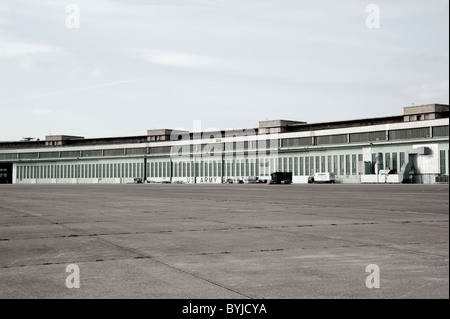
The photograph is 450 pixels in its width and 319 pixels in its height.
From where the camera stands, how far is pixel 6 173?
557 feet

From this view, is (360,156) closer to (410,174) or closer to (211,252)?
(410,174)

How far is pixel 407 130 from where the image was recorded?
3725 inches

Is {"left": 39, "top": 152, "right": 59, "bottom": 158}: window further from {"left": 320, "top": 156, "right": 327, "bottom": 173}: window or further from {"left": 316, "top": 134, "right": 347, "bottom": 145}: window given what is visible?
{"left": 320, "top": 156, "right": 327, "bottom": 173}: window

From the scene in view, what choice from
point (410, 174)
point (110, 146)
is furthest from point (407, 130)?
point (110, 146)

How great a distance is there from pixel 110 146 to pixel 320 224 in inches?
5438

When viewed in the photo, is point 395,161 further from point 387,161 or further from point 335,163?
point 335,163

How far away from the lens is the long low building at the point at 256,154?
3637 inches

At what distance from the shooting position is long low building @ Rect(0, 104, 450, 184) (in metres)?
92.4

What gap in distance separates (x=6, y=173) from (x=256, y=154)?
90687mm

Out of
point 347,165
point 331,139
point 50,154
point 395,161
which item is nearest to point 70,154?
point 50,154

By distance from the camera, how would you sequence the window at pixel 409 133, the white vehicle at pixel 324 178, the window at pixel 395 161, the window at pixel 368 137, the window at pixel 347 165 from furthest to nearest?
1. the window at pixel 347 165
2. the white vehicle at pixel 324 178
3. the window at pixel 368 137
4. the window at pixel 395 161
5. the window at pixel 409 133

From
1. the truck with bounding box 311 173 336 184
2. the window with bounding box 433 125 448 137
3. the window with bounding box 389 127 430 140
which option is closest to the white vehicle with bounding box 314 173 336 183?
the truck with bounding box 311 173 336 184

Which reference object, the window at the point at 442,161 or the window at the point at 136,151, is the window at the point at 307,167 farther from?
the window at the point at 136,151

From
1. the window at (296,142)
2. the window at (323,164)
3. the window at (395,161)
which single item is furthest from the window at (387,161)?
the window at (296,142)
